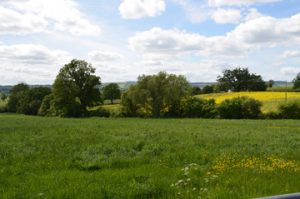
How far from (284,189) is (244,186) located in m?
0.96

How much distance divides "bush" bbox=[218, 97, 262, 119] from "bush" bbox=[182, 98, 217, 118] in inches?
114

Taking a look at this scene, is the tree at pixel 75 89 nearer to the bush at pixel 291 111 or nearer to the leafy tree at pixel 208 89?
the bush at pixel 291 111

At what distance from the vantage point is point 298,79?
141250mm

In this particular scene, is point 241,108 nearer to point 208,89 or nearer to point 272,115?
point 272,115

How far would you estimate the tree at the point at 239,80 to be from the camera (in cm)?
15338

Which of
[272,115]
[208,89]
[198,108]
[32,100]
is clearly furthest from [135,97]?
[208,89]

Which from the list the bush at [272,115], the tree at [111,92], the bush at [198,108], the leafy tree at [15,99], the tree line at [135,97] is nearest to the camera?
the bush at [272,115]

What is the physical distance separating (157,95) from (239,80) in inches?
2907

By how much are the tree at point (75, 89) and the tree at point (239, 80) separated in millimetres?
71988

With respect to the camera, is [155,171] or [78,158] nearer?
[155,171]

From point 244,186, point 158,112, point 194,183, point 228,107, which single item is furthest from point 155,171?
point 158,112

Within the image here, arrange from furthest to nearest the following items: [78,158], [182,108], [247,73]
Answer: [247,73], [182,108], [78,158]

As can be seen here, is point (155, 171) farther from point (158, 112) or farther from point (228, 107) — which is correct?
point (158, 112)

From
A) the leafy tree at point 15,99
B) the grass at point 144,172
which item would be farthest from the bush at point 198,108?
the grass at point 144,172
